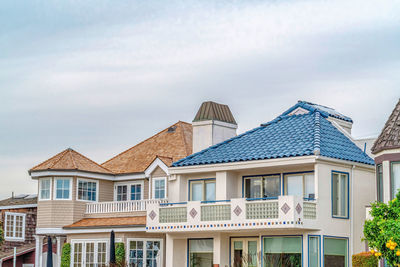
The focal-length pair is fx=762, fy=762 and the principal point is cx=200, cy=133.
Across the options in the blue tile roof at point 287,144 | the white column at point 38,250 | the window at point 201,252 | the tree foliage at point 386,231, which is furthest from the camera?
the white column at point 38,250

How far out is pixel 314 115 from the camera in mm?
37469

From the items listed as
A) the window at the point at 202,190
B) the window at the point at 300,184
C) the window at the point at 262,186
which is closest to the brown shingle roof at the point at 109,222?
the window at the point at 202,190

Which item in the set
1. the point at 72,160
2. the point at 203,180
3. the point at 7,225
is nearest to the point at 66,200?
the point at 72,160

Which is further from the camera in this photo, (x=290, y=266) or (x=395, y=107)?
(x=290, y=266)

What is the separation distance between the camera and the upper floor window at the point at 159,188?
41938mm

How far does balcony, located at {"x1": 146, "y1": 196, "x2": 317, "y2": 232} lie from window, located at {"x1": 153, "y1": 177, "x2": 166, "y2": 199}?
14.6 ft

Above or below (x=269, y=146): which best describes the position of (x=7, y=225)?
below

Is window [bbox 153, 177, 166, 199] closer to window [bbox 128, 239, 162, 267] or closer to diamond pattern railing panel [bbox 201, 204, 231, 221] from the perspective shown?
window [bbox 128, 239, 162, 267]

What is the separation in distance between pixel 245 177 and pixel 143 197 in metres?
9.00

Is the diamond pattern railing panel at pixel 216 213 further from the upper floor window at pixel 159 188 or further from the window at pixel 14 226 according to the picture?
the window at pixel 14 226

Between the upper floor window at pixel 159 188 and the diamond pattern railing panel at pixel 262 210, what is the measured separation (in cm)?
905

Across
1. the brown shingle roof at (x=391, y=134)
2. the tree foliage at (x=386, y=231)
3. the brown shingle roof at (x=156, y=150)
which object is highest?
the brown shingle roof at (x=156, y=150)

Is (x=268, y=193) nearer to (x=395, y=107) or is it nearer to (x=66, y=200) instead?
(x=395, y=107)

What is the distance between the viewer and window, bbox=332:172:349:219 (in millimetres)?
34062
